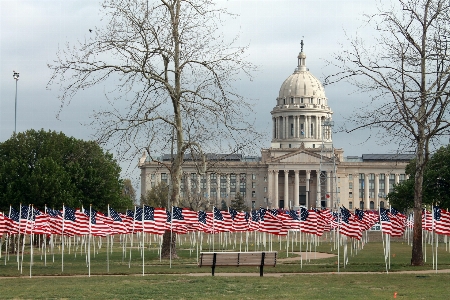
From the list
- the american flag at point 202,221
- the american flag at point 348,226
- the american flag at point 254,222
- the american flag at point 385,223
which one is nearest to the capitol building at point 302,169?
the american flag at point 254,222

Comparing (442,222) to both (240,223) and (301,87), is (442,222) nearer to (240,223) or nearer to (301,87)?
(240,223)

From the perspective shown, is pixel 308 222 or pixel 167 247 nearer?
pixel 308 222

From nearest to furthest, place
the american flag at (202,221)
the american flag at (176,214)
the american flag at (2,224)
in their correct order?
the american flag at (2,224)
the american flag at (176,214)
the american flag at (202,221)

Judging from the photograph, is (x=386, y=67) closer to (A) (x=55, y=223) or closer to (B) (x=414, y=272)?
(B) (x=414, y=272)

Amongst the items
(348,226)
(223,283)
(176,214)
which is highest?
(176,214)

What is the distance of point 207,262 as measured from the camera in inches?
1126

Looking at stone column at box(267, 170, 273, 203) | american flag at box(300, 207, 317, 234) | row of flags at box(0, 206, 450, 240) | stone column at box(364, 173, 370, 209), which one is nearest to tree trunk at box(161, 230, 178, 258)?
row of flags at box(0, 206, 450, 240)

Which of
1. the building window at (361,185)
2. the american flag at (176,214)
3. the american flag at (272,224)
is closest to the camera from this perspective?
the american flag at (176,214)

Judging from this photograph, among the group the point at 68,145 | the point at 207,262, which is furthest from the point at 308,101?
the point at 207,262

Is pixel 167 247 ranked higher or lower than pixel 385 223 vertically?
lower

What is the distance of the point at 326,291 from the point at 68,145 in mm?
52701

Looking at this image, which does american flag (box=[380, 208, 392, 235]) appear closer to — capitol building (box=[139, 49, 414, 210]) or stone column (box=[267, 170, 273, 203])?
capitol building (box=[139, 49, 414, 210])

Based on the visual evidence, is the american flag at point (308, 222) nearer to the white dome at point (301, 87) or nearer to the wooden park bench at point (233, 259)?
the wooden park bench at point (233, 259)

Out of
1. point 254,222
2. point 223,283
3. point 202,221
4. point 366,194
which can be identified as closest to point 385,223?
point 223,283
